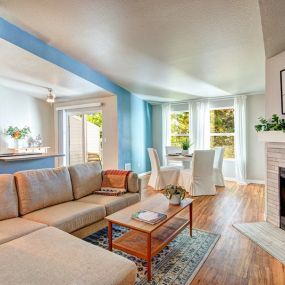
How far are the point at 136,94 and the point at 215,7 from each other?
398cm

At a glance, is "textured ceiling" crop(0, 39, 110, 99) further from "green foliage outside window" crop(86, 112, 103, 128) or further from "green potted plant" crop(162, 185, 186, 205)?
"green potted plant" crop(162, 185, 186, 205)

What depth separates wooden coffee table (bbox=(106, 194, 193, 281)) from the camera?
6.17 ft

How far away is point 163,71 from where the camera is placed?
4070mm

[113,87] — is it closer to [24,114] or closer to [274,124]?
[24,114]

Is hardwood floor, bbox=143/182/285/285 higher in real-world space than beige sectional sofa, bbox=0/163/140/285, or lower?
lower

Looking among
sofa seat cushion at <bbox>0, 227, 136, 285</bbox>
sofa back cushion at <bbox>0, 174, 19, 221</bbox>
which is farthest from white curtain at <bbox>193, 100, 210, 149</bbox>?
sofa seat cushion at <bbox>0, 227, 136, 285</bbox>

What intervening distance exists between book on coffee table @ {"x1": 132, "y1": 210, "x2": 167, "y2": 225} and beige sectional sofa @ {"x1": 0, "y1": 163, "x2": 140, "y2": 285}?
0.56 m

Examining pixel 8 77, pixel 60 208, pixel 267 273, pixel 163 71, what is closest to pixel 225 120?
pixel 163 71

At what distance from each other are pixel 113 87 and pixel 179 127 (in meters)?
2.52

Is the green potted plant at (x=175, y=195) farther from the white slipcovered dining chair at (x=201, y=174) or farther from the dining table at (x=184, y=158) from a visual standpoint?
the dining table at (x=184, y=158)

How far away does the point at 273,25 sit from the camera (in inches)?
95.0

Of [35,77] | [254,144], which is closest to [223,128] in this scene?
[254,144]

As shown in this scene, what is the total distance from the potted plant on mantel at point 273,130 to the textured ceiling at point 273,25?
88 cm

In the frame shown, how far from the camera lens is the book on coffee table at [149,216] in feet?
6.57
